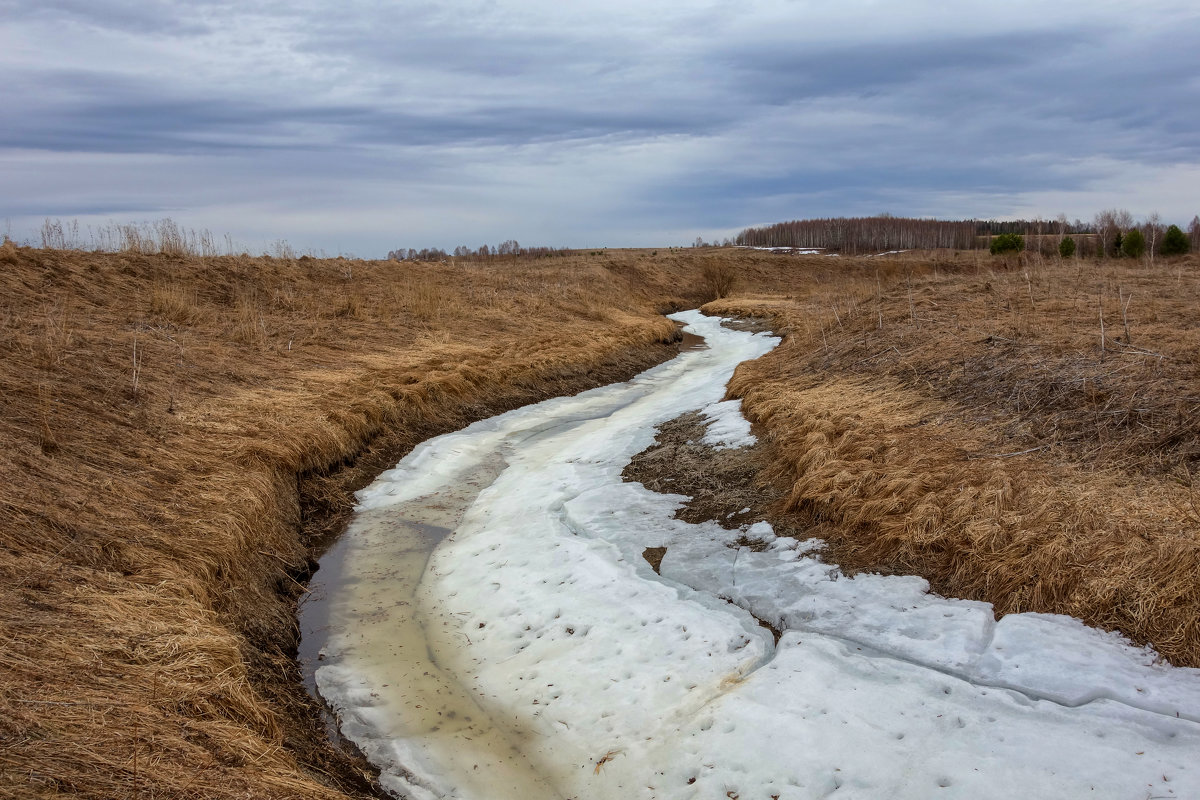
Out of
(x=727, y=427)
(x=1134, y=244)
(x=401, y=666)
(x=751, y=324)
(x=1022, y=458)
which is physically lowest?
(x=401, y=666)

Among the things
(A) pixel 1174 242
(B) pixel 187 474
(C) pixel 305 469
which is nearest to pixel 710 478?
(C) pixel 305 469

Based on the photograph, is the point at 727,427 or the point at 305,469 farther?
the point at 727,427

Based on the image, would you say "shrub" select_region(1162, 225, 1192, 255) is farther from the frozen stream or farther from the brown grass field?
the frozen stream

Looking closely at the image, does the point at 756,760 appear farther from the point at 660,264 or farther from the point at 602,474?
the point at 660,264

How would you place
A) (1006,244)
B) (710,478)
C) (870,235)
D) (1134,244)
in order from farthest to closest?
(870,235)
(1006,244)
(1134,244)
(710,478)

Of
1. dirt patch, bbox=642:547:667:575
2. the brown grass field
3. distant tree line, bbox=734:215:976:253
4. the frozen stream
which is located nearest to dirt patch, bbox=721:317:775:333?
the brown grass field

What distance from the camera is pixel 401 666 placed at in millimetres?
6652

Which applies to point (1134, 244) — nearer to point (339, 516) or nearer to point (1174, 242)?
point (1174, 242)

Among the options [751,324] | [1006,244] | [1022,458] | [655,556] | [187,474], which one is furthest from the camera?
[1006,244]

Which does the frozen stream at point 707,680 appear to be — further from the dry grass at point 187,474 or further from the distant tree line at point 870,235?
the distant tree line at point 870,235

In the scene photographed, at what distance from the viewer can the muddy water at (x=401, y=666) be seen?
5.34 metres

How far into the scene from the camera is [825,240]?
3821 inches

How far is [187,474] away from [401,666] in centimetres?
387

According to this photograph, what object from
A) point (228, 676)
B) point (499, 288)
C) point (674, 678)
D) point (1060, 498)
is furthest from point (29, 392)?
point (499, 288)
